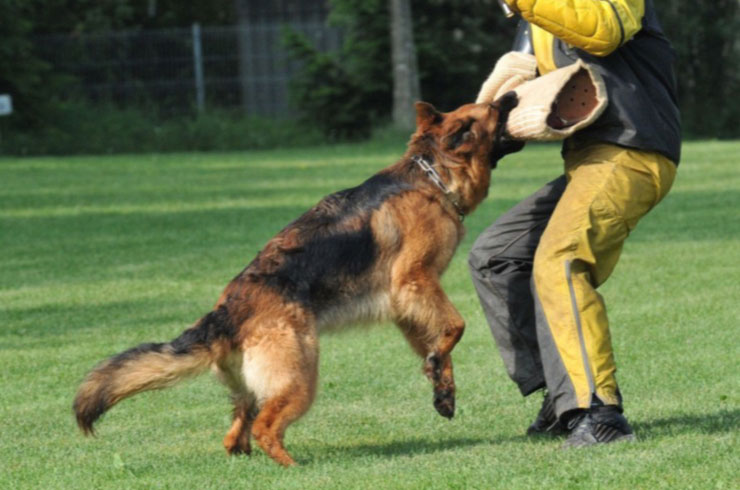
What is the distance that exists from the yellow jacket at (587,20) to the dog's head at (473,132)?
607mm

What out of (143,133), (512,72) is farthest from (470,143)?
(143,133)

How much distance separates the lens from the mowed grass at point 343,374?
5.43m

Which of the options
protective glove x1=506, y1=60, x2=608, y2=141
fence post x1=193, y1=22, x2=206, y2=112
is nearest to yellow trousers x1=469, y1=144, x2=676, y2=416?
protective glove x1=506, y1=60, x2=608, y2=141

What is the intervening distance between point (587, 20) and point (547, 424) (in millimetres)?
1803

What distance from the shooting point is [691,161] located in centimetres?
2128

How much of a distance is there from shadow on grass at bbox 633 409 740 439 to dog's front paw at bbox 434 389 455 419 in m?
0.79

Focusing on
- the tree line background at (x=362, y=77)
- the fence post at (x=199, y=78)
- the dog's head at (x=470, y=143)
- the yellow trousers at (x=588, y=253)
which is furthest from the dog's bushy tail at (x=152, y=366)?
the fence post at (x=199, y=78)

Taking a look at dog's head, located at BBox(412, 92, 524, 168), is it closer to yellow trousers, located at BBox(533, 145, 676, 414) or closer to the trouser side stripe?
yellow trousers, located at BBox(533, 145, 676, 414)

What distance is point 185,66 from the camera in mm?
30812

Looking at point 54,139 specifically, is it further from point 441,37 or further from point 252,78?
point 441,37

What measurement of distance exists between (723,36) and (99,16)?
16.2m

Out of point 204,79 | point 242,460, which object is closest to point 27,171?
point 204,79

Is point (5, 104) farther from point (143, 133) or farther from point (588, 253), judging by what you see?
point (588, 253)

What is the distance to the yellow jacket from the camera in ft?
17.7
